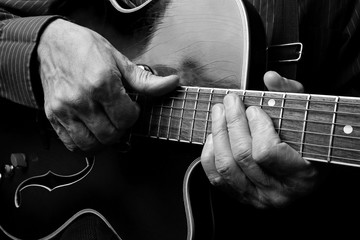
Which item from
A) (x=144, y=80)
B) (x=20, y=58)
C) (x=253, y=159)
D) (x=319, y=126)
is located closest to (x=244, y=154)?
(x=253, y=159)

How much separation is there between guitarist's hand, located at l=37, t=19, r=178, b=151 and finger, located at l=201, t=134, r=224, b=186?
0.15m

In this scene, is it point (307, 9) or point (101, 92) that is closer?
point (101, 92)

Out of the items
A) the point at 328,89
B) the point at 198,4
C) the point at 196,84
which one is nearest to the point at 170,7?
the point at 198,4

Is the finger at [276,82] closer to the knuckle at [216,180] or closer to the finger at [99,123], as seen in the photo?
the knuckle at [216,180]

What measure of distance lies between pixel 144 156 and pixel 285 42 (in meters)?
0.40

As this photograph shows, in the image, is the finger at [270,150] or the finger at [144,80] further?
the finger at [144,80]

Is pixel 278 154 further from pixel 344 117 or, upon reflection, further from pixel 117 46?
pixel 117 46

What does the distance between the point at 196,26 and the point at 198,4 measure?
0.05m

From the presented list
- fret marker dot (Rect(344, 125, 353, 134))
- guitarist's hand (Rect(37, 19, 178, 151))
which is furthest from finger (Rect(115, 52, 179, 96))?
fret marker dot (Rect(344, 125, 353, 134))

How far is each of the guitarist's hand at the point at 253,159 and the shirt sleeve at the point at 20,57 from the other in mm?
486

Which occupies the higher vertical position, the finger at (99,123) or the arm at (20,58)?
the arm at (20,58)

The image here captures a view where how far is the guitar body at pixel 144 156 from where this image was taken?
824 mm

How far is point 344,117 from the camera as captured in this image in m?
0.64

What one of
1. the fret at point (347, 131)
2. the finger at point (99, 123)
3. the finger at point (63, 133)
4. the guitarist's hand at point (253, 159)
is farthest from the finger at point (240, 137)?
the finger at point (63, 133)
